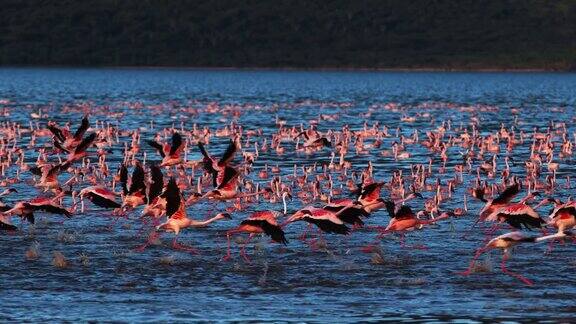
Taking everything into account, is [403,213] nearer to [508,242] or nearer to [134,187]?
[508,242]

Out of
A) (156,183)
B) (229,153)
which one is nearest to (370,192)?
(229,153)

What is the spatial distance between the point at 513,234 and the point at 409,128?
1637 inches

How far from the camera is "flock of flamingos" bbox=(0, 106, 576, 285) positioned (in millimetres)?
25625

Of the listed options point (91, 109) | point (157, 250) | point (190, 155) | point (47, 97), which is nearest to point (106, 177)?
point (190, 155)

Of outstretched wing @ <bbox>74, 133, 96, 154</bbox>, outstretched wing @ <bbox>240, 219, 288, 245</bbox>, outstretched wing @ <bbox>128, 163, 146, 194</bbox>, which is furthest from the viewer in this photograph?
outstretched wing @ <bbox>74, 133, 96, 154</bbox>

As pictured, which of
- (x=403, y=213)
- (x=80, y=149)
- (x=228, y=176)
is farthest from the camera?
(x=80, y=149)

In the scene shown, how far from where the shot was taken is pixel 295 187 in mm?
35781

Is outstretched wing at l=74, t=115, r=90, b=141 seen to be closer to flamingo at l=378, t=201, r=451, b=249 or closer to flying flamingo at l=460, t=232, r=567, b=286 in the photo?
flamingo at l=378, t=201, r=451, b=249

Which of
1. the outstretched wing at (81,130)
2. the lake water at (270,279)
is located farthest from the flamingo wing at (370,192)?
the outstretched wing at (81,130)

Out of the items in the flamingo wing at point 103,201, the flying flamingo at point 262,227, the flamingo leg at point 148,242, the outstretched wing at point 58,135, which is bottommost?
the flamingo leg at point 148,242

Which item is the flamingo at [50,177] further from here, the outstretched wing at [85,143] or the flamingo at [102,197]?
the flamingo at [102,197]

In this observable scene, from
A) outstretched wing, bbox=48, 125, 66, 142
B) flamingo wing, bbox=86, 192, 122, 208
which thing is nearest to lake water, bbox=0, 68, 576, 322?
flamingo wing, bbox=86, 192, 122, 208

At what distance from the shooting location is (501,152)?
1893 inches

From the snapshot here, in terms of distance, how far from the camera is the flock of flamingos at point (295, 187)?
84.1 feet
